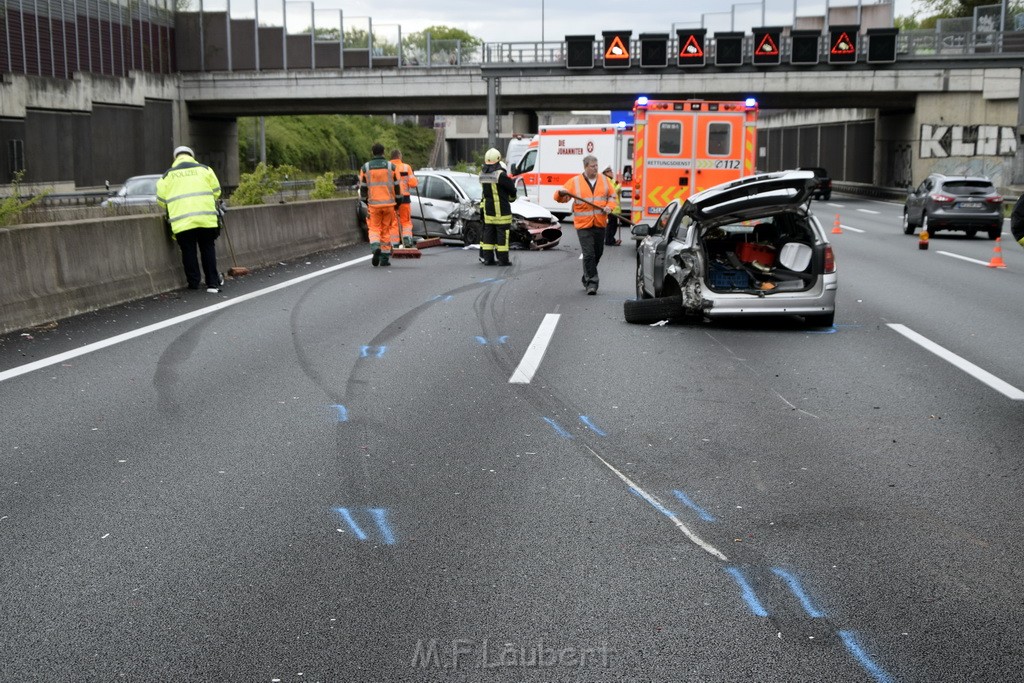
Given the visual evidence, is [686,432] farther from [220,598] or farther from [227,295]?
[227,295]

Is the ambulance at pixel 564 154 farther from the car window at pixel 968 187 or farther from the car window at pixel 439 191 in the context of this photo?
the car window at pixel 968 187

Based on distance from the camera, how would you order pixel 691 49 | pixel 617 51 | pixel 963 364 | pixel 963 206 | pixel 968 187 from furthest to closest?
pixel 691 49 < pixel 617 51 < pixel 968 187 < pixel 963 206 < pixel 963 364

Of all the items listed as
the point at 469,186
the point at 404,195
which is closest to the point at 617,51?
the point at 469,186

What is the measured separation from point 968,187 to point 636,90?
1117 inches

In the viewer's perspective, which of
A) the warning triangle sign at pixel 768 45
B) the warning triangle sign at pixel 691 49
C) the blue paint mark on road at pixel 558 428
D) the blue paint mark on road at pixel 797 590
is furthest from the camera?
the warning triangle sign at pixel 691 49

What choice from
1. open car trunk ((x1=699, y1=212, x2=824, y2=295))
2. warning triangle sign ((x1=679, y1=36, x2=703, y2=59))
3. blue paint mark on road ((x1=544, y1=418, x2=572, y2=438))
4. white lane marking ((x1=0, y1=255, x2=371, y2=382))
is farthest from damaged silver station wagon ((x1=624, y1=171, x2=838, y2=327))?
warning triangle sign ((x1=679, y1=36, x2=703, y2=59))

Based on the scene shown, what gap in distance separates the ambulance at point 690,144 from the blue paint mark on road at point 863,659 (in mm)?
19697

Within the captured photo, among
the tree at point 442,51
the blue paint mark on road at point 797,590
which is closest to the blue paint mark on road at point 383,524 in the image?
the blue paint mark on road at point 797,590

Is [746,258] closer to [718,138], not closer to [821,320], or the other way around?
[821,320]

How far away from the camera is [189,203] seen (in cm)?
1528

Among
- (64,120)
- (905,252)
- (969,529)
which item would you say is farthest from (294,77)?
(969,529)

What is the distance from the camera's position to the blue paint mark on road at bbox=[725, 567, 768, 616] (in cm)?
472

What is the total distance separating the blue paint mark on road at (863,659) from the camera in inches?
162

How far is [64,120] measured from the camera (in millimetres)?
46594
